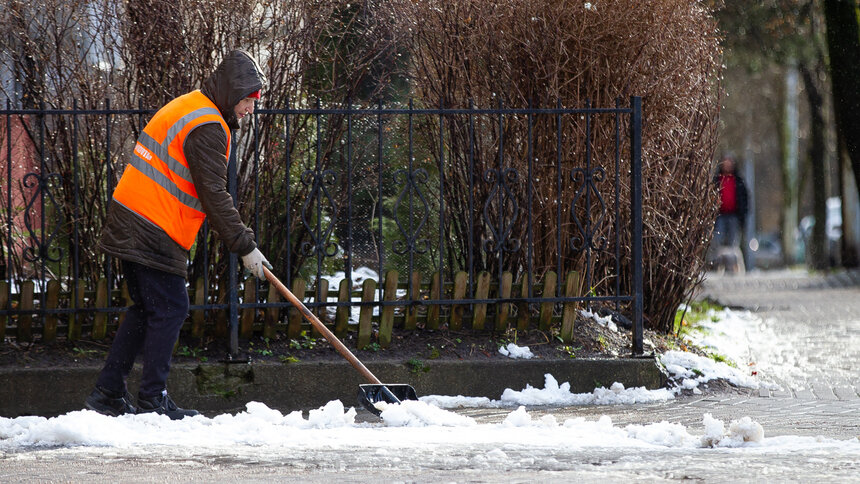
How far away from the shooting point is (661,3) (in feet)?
25.5

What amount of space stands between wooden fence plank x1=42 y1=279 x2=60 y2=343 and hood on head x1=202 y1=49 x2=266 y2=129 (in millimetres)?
1851

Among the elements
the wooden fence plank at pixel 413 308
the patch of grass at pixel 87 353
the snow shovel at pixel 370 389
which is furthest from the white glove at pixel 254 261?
the wooden fence plank at pixel 413 308

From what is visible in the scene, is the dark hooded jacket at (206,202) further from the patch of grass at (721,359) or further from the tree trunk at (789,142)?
the tree trunk at (789,142)

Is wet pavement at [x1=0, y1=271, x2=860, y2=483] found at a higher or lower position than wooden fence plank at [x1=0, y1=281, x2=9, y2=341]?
lower

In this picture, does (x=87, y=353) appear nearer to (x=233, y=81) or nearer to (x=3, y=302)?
(x=3, y=302)

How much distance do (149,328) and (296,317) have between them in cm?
143

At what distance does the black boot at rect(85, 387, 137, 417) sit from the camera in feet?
19.5

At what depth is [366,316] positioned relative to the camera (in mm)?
7273

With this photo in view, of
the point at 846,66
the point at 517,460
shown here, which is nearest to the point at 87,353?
the point at 517,460

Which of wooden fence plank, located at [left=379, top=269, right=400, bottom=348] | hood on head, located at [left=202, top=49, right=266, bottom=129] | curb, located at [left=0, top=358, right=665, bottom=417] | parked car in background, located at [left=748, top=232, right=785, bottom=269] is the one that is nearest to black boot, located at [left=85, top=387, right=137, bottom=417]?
curb, located at [left=0, top=358, right=665, bottom=417]

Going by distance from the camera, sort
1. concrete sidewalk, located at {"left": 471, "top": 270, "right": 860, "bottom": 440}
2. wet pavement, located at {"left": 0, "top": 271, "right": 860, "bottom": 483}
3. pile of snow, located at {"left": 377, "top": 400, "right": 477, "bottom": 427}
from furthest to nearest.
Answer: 1. concrete sidewalk, located at {"left": 471, "top": 270, "right": 860, "bottom": 440}
2. pile of snow, located at {"left": 377, "top": 400, "right": 477, "bottom": 427}
3. wet pavement, located at {"left": 0, "top": 271, "right": 860, "bottom": 483}

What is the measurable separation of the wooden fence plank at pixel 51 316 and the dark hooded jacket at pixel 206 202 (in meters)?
1.25

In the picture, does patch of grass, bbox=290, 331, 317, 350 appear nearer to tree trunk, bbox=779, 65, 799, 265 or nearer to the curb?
the curb

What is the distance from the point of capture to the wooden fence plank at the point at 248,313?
7191mm
